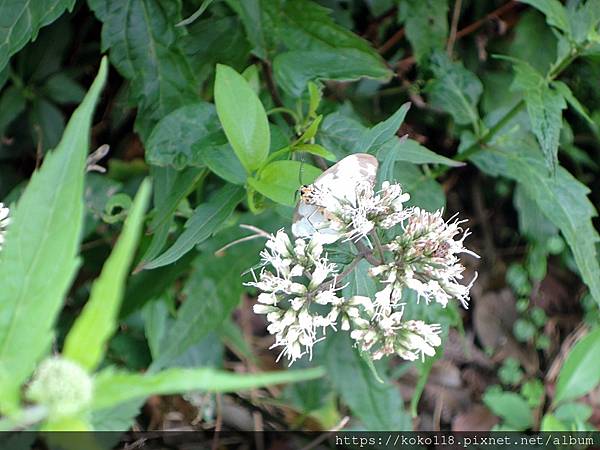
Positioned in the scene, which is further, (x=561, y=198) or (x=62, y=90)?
(x=62, y=90)

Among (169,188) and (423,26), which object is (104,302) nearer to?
(169,188)

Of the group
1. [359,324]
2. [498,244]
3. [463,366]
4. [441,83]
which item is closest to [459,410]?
[463,366]

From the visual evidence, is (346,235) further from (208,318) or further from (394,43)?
(394,43)

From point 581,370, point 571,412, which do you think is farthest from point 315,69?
point 571,412

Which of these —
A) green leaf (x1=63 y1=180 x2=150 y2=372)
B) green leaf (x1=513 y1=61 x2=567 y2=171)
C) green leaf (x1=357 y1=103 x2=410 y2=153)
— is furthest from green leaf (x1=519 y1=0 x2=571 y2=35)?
green leaf (x1=63 y1=180 x2=150 y2=372)

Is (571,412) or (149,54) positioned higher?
(149,54)
